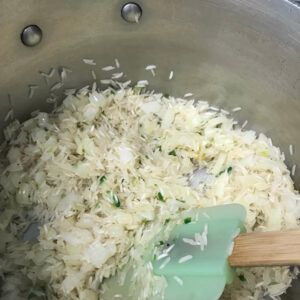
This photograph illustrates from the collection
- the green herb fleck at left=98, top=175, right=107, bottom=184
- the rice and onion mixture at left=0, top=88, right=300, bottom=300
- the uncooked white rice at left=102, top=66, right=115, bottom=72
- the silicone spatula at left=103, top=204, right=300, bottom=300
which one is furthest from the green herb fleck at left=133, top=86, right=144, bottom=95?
the silicone spatula at left=103, top=204, right=300, bottom=300

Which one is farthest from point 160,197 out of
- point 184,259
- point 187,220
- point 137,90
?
point 137,90

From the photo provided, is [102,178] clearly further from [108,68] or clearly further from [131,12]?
[131,12]

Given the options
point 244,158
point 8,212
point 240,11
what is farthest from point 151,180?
point 240,11

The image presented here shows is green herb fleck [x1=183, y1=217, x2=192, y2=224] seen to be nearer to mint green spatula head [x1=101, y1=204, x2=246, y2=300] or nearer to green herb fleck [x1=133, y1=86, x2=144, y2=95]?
mint green spatula head [x1=101, y1=204, x2=246, y2=300]

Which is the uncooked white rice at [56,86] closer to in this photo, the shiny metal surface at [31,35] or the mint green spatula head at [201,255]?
the shiny metal surface at [31,35]

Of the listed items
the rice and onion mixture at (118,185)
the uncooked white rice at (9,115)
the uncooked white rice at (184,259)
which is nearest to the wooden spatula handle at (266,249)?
the uncooked white rice at (184,259)

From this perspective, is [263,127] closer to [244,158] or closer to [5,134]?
[244,158]
